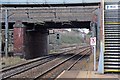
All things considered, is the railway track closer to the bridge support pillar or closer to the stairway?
the stairway

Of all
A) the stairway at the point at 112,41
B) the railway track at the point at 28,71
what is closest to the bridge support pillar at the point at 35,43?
the railway track at the point at 28,71

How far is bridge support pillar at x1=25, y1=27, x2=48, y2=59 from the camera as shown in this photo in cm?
3828

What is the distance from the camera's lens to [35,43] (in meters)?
41.5

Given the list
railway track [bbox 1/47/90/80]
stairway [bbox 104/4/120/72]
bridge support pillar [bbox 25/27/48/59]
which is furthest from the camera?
bridge support pillar [bbox 25/27/48/59]

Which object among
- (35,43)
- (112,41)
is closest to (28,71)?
(112,41)

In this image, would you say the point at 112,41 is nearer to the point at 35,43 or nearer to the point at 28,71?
the point at 28,71

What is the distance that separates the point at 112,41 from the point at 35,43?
70.8ft

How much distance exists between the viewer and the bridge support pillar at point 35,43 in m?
38.3

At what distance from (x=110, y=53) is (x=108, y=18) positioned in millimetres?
5267

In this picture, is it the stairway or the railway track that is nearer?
the stairway

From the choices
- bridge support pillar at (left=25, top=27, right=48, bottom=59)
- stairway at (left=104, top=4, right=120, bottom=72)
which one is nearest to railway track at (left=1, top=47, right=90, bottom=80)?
stairway at (left=104, top=4, right=120, bottom=72)

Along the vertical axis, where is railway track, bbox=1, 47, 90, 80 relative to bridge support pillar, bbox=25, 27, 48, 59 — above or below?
below

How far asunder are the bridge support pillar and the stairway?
48.8 feet

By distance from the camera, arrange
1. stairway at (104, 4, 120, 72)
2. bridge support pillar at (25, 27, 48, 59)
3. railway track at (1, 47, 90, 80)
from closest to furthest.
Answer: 1. stairway at (104, 4, 120, 72)
2. railway track at (1, 47, 90, 80)
3. bridge support pillar at (25, 27, 48, 59)
